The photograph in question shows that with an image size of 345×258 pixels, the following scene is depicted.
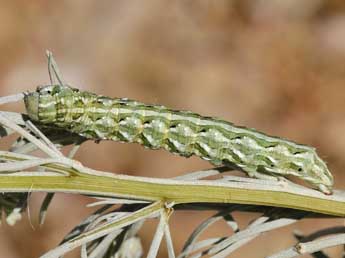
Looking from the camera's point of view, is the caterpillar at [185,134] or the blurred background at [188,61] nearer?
the caterpillar at [185,134]

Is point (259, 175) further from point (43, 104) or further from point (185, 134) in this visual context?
point (43, 104)

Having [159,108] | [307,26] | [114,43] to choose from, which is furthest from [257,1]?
[159,108]

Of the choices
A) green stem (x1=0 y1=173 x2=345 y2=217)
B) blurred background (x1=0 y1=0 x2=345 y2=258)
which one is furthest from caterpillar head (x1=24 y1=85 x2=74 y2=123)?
blurred background (x1=0 y1=0 x2=345 y2=258)

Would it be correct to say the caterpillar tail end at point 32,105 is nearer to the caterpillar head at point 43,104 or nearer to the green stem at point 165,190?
the caterpillar head at point 43,104

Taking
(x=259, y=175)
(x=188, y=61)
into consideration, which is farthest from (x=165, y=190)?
(x=188, y=61)

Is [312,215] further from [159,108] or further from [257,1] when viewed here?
[257,1]

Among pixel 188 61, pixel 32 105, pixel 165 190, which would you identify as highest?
pixel 188 61

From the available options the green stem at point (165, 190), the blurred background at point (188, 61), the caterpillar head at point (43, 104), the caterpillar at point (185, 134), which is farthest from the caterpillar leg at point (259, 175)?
the blurred background at point (188, 61)
